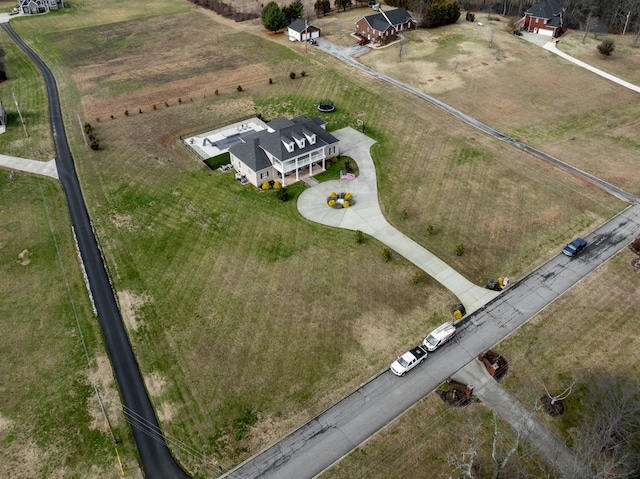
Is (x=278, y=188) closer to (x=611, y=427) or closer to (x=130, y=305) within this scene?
(x=130, y=305)

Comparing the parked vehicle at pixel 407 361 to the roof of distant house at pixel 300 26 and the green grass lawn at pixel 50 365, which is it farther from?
the roof of distant house at pixel 300 26

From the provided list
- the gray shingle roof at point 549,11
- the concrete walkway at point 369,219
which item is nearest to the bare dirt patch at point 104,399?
the concrete walkway at point 369,219

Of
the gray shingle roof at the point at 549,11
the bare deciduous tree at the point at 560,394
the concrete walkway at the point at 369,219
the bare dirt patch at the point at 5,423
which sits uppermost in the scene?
the gray shingle roof at the point at 549,11

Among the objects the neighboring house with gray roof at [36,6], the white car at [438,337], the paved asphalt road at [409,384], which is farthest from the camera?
the neighboring house with gray roof at [36,6]

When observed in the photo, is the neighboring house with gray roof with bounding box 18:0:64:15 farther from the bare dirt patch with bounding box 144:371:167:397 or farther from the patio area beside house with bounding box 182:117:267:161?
the bare dirt patch with bounding box 144:371:167:397

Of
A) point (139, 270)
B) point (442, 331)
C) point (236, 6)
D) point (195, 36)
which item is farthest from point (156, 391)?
point (236, 6)

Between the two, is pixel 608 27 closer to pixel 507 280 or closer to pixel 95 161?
pixel 507 280
